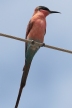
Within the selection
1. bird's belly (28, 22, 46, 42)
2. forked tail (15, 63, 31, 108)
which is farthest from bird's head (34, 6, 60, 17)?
forked tail (15, 63, 31, 108)

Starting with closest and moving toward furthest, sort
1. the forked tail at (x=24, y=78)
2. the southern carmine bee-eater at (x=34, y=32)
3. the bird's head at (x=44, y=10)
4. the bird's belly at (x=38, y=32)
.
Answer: the forked tail at (x=24, y=78) → the southern carmine bee-eater at (x=34, y=32) → the bird's belly at (x=38, y=32) → the bird's head at (x=44, y=10)

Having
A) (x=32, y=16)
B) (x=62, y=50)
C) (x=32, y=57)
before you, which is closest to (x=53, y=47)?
(x=62, y=50)

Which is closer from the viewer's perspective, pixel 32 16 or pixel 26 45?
pixel 26 45

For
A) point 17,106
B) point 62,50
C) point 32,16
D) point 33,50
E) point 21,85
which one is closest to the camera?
point 62,50

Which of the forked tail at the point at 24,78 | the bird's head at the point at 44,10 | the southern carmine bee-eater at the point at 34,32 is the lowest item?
the forked tail at the point at 24,78

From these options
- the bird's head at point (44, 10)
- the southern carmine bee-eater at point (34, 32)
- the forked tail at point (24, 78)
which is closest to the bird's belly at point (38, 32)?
the southern carmine bee-eater at point (34, 32)

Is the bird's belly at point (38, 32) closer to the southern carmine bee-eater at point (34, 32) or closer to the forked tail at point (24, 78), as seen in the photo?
the southern carmine bee-eater at point (34, 32)

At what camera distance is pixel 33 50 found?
5.31m

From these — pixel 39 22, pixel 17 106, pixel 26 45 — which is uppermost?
pixel 39 22

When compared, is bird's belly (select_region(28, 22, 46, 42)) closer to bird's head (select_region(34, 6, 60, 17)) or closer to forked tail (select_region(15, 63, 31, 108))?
bird's head (select_region(34, 6, 60, 17))

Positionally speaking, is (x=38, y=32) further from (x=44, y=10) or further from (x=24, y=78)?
(x=24, y=78)

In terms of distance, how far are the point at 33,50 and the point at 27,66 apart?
28cm

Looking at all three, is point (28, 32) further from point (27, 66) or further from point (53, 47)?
point (53, 47)

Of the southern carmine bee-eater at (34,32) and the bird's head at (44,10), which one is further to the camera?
the bird's head at (44,10)
